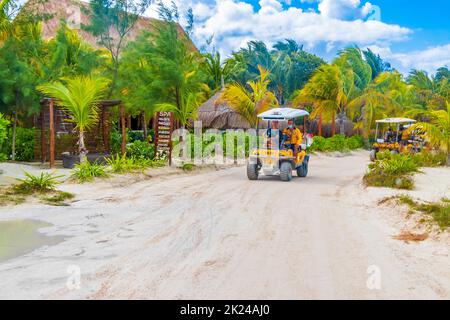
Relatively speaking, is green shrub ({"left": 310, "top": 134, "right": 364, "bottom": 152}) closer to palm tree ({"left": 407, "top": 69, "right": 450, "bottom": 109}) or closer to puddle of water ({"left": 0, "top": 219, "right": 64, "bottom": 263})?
palm tree ({"left": 407, "top": 69, "right": 450, "bottom": 109})

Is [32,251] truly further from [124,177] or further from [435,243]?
[124,177]

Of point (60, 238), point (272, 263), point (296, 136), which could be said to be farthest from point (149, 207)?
point (296, 136)

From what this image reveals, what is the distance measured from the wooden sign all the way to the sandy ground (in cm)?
564

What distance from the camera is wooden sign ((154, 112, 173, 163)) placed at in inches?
700

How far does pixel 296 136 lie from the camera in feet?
51.6

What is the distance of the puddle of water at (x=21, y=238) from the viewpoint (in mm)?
7109

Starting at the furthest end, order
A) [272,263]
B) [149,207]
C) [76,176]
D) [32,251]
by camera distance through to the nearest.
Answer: [76,176], [149,207], [32,251], [272,263]

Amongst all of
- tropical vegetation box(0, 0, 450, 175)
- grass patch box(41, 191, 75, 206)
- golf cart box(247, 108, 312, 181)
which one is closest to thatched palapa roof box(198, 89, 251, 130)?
tropical vegetation box(0, 0, 450, 175)

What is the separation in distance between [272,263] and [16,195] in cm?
675

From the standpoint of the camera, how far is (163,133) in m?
18.2

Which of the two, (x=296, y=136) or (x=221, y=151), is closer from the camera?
(x=296, y=136)

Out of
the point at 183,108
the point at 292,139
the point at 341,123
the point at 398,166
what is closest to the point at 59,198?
the point at 292,139

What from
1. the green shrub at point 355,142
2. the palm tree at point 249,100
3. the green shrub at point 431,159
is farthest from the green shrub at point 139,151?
the green shrub at point 355,142

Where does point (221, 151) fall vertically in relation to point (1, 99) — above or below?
below
